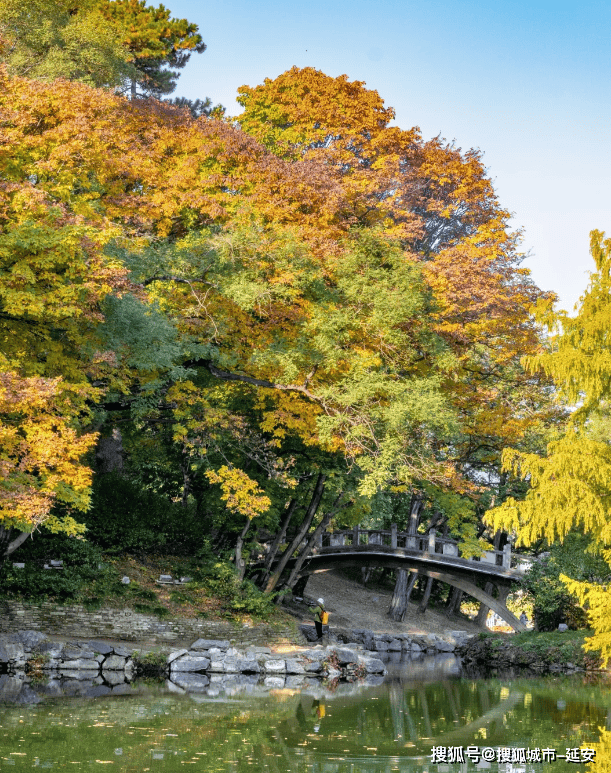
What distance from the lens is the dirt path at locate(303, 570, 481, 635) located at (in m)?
26.3

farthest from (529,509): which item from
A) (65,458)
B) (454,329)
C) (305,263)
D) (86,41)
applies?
(86,41)

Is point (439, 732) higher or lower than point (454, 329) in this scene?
lower

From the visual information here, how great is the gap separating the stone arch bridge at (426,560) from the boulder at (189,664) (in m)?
8.25

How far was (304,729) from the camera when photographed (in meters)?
9.95

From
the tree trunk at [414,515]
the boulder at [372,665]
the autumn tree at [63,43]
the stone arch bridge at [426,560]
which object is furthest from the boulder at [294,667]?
the autumn tree at [63,43]

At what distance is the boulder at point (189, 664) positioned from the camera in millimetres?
15961

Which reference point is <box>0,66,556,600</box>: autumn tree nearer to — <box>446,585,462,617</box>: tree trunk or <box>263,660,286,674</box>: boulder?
<box>263,660,286,674</box>: boulder

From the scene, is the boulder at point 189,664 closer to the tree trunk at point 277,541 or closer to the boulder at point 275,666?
the boulder at point 275,666

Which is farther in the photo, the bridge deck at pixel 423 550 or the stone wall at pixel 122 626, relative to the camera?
the bridge deck at pixel 423 550

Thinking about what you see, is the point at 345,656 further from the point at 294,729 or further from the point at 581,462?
the point at 581,462

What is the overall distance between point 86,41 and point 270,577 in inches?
524

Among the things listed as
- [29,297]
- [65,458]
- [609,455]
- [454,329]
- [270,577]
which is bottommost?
[270,577]

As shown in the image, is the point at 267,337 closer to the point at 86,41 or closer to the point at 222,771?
the point at 86,41

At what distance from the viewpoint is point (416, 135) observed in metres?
21.6
